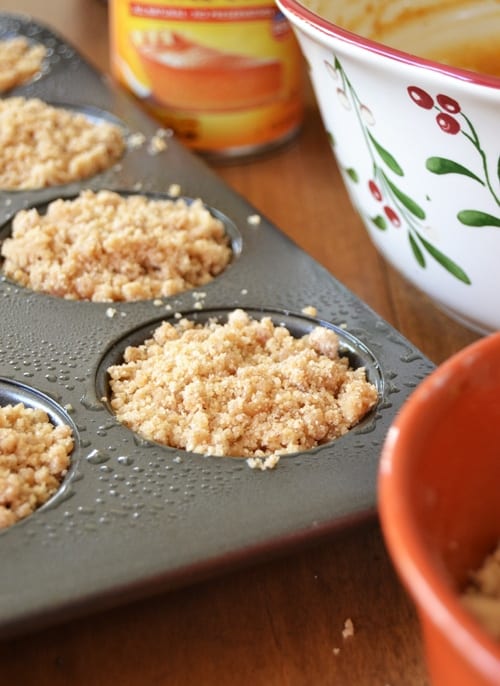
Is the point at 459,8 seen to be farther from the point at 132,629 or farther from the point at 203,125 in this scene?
the point at 132,629

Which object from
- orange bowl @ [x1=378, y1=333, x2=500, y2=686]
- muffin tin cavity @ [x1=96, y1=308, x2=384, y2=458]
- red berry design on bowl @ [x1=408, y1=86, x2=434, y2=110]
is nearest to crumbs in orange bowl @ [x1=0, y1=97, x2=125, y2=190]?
muffin tin cavity @ [x1=96, y1=308, x2=384, y2=458]

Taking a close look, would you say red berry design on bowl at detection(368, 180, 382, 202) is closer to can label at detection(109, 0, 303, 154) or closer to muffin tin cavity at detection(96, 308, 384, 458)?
muffin tin cavity at detection(96, 308, 384, 458)

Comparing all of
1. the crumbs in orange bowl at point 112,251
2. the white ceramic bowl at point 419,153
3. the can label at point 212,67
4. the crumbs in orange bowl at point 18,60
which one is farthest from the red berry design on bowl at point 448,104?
the crumbs in orange bowl at point 18,60

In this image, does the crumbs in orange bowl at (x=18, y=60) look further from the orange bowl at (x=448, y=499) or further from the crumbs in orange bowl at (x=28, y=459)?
Result: the orange bowl at (x=448, y=499)

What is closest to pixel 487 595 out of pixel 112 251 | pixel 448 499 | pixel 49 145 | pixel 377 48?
pixel 448 499

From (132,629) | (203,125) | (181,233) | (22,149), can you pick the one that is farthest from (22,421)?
(203,125)

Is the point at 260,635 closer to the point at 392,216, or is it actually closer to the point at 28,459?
the point at 28,459
